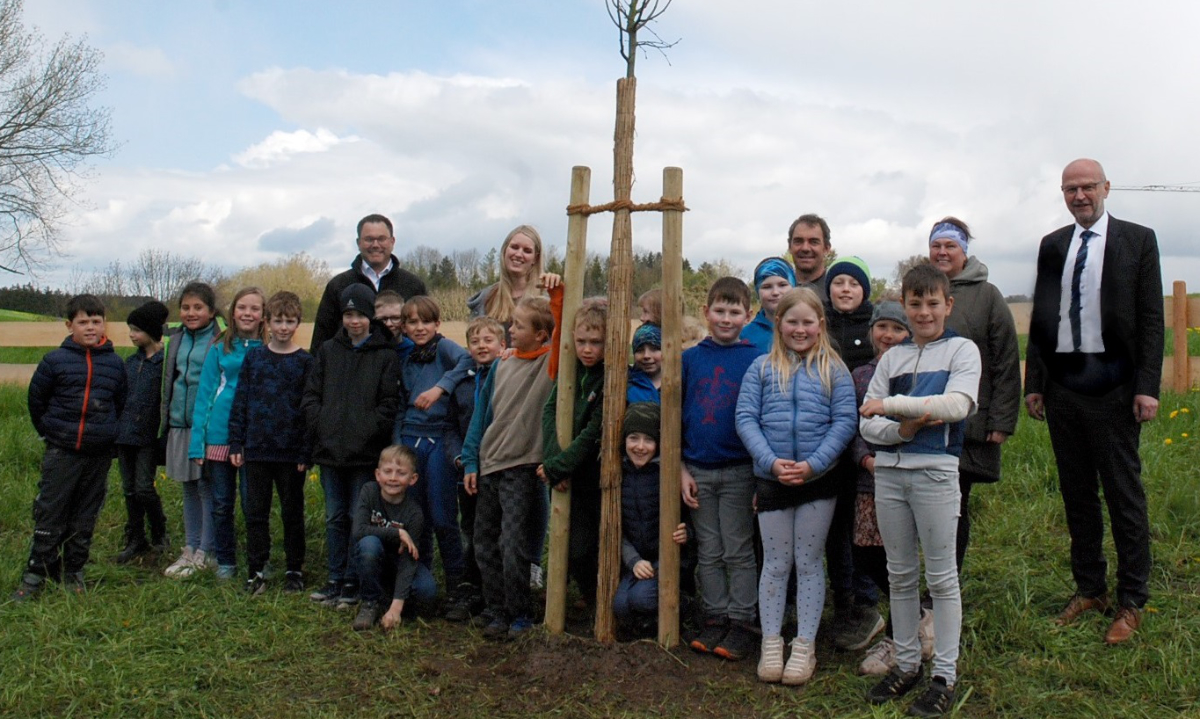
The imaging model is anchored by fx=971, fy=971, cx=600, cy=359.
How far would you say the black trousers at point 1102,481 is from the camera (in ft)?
14.8

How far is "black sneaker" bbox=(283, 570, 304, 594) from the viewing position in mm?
5895

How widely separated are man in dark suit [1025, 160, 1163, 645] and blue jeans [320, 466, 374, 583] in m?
3.73

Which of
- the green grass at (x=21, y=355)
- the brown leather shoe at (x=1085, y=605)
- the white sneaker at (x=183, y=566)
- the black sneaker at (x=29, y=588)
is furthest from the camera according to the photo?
the green grass at (x=21, y=355)

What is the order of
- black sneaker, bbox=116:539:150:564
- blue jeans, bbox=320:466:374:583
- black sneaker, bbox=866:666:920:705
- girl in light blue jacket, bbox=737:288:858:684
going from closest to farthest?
black sneaker, bbox=866:666:920:705 → girl in light blue jacket, bbox=737:288:858:684 → blue jeans, bbox=320:466:374:583 → black sneaker, bbox=116:539:150:564

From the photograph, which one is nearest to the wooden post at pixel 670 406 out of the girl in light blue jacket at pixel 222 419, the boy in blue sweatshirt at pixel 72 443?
the girl in light blue jacket at pixel 222 419

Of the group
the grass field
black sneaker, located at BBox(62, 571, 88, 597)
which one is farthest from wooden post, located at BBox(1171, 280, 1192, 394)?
black sneaker, located at BBox(62, 571, 88, 597)

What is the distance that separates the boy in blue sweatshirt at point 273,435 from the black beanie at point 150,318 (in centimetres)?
109

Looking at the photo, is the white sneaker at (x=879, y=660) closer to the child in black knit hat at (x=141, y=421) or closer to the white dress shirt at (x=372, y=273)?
the white dress shirt at (x=372, y=273)

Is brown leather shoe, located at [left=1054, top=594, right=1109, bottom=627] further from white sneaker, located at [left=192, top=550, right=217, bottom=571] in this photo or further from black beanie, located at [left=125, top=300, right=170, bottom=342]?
black beanie, located at [left=125, top=300, right=170, bottom=342]

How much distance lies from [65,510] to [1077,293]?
5.85 meters

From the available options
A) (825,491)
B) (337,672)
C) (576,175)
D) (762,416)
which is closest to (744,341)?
(762,416)

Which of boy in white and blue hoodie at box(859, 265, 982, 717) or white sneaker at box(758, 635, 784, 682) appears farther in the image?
white sneaker at box(758, 635, 784, 682)

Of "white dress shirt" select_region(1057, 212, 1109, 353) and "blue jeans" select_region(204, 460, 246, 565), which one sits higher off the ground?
"white dress shirt" select_region(1057, 212, 1109, 353)

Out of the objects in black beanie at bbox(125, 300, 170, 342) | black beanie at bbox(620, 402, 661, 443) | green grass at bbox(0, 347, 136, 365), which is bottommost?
green grass at bbox(0, 347, 136, 365)
